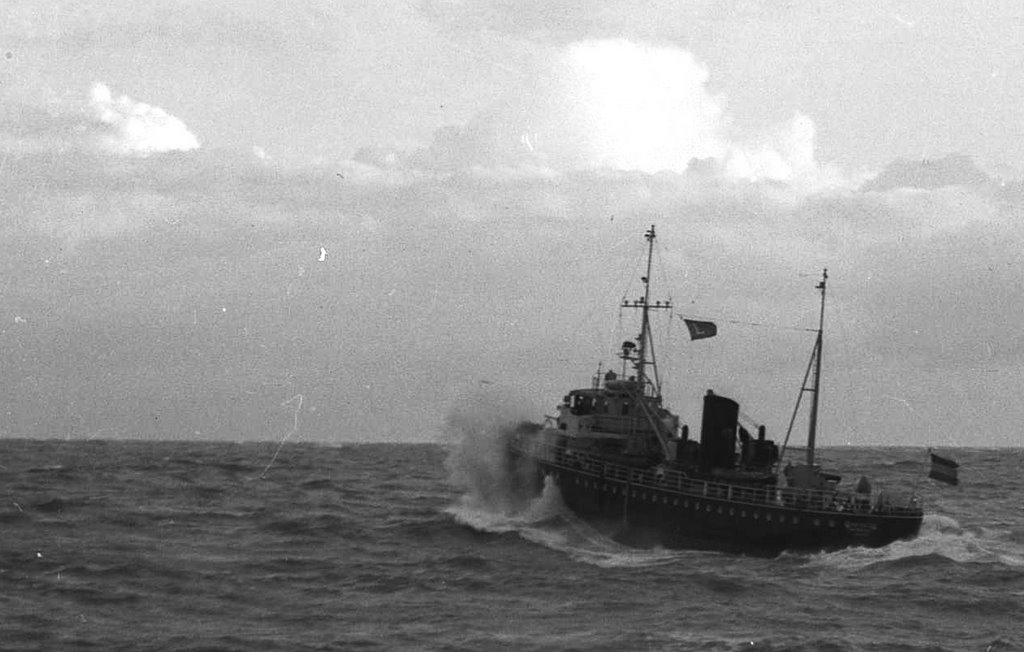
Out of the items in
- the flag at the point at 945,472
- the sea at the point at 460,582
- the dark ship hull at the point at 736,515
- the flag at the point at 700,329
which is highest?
the flag at the point at 700,329

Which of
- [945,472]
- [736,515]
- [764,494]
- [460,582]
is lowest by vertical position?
[460,582]

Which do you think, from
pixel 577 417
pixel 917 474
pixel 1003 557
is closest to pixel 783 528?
pixel 1003 557

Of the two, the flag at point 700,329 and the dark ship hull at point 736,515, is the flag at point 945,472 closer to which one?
the dark ship hull at point 736,515

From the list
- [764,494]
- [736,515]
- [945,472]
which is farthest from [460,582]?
[945,472]

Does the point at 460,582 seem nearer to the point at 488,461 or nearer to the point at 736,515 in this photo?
the point at 736,515

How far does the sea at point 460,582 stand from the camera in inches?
1481

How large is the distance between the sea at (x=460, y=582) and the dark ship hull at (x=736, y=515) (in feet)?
2.63

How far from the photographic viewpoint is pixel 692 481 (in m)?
58.2

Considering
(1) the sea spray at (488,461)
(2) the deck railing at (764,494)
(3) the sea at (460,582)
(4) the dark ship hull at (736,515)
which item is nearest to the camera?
(3) the sea at (460,582)

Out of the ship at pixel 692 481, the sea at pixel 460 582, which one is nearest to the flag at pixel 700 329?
the ship at pixel 692 481

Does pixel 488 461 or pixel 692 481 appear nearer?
pixel 692 481

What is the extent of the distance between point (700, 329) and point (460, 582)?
2004 cm

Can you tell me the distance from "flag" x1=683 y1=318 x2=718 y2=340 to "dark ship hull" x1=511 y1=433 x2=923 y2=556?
6.49m

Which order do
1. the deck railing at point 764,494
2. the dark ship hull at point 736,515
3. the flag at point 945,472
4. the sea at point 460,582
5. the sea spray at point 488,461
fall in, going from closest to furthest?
the sea at point 460,582 < the flag at point 945,472 < the dark ship hull at point 736,515 < the deck railing at point 764,494 < the sea spray at point 488,461
